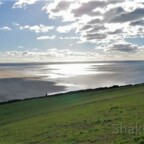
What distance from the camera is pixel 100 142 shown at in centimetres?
1562

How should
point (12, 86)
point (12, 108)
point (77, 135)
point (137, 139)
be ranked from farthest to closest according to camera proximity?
point (12, 86) → point (12, 108) → point (77, 135) → point (137, 139)

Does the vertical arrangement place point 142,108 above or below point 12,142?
above

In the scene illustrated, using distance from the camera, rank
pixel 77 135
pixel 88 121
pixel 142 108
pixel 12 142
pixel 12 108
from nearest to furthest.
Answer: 1. pixel 77 135
2. pixel 12 142
3. pixel 88 121
4. pixel 142 108
5. pixel 12 108

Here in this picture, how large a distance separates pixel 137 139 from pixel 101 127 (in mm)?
4133

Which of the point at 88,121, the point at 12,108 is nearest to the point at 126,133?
the point at 88,121

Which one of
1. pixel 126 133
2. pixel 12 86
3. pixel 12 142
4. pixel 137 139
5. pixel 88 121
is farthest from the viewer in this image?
pixel 12 86

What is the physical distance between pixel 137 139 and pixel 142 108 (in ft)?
30.0

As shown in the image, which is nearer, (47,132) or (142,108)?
(47,132)

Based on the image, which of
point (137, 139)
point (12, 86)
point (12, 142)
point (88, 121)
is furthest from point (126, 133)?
point (12, 86)

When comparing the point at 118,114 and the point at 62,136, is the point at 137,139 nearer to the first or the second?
the point at 62,136

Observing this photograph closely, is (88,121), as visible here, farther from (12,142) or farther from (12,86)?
(12,86)

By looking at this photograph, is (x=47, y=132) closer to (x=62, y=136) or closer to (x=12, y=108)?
(x=62, y=136)

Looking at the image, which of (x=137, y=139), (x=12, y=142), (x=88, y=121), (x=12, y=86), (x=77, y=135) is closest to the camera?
(x=137, y=139)

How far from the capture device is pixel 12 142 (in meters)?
19.8
